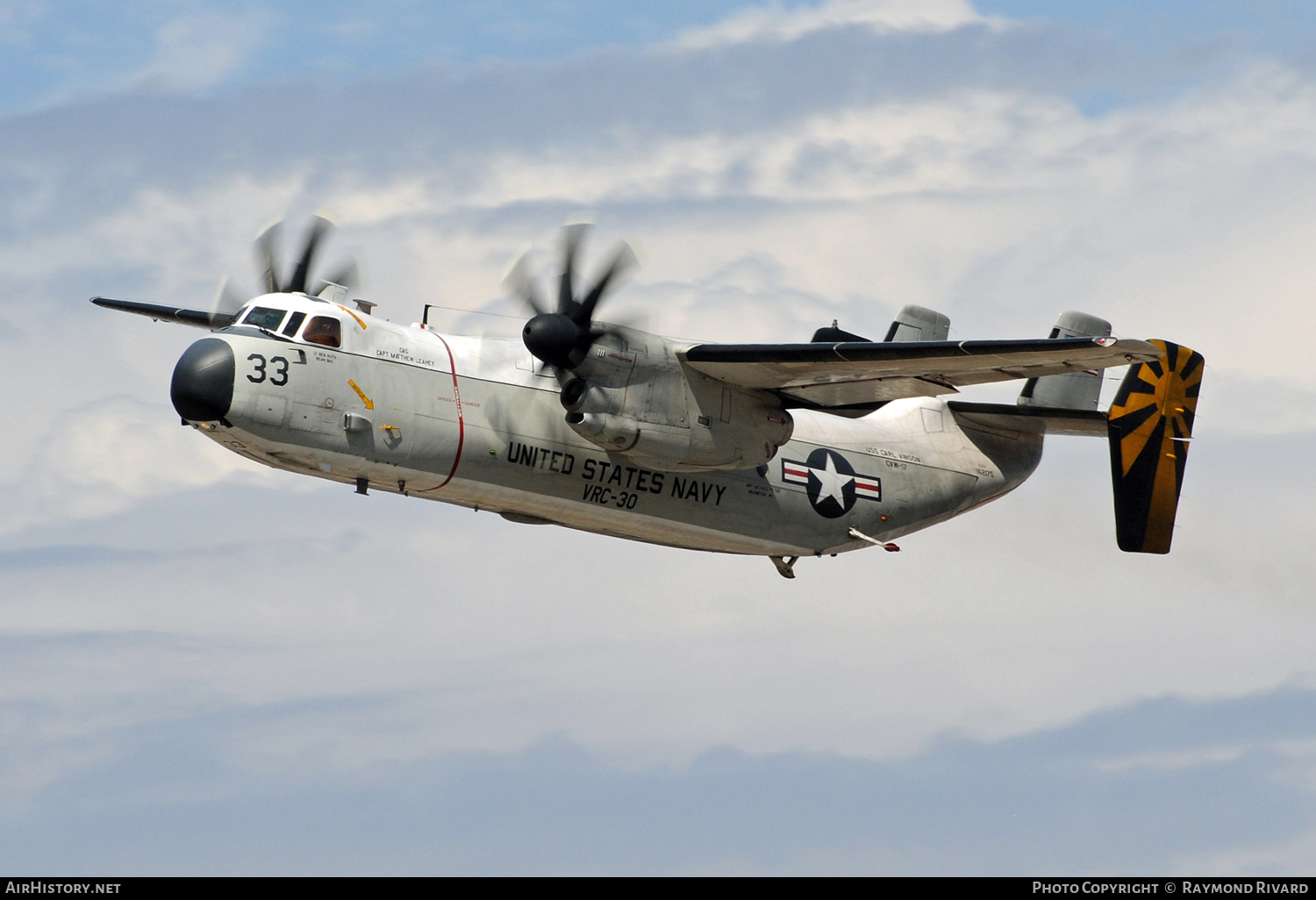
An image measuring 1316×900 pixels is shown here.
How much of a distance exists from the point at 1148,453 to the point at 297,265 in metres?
14.9

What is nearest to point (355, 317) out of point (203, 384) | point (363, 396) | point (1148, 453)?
point (363, 396)

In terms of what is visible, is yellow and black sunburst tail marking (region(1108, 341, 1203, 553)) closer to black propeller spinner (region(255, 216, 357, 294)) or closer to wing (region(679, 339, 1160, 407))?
wing (region(679, 339, 1160, 407))

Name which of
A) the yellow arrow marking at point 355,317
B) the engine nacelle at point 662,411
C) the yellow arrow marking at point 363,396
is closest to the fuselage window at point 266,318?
the yellow arrow marking at point 355,317

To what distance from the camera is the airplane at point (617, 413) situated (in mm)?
23062

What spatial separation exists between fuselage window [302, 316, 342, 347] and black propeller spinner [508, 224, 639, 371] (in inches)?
105

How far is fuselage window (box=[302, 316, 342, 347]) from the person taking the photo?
23.2m

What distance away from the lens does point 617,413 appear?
79.4ft

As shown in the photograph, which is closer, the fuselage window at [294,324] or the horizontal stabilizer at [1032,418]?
the fuselage window at [294,324]

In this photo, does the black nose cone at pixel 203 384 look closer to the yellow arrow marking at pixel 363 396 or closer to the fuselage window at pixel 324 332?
the fuselage window at pixel 324 332

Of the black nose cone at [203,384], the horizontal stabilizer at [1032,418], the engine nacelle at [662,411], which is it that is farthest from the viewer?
the horizontal stabilizer at [1032,418]

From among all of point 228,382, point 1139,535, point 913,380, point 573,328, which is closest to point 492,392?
point 573,328

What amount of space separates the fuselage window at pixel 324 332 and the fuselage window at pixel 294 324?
0.12 m

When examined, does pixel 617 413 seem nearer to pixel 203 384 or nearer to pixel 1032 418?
pixel 203 384
